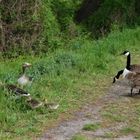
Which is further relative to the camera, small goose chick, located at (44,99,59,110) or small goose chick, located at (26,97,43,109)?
small goose chick, located at (44,99,59,110)

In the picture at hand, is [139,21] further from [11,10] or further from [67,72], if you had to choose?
[67,72]

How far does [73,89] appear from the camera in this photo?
1041 centimetres

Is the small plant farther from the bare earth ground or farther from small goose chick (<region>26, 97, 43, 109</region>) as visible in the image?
small goose chick (<region>26, 97, 43, 109</region>)

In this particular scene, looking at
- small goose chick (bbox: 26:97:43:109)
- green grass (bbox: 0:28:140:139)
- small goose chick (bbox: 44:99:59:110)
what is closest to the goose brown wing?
green grass (bbox: 0:28:140:139)

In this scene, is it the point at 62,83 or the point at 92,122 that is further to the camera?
the point at 62,83

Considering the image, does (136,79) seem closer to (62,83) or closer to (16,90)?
(62,83)

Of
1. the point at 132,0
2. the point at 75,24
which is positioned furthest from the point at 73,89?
the point at 75,24

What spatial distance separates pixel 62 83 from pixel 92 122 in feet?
6.92

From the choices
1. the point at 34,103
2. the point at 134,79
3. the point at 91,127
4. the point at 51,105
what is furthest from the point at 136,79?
the point at 34,103

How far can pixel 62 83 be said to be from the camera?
1057cm

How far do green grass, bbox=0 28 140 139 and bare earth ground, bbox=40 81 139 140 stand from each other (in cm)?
19

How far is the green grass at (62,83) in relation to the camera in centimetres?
830

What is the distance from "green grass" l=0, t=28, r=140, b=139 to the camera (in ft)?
27.2

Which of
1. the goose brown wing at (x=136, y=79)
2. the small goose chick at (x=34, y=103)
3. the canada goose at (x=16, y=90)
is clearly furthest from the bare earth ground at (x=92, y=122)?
the canada goose at (x=16, y=90)
